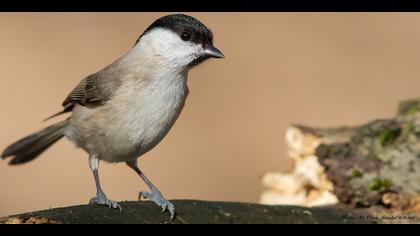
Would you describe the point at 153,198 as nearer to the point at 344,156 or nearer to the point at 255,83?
the point at 344,156

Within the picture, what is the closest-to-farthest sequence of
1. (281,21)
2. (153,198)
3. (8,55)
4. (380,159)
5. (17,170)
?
1. (153,198)
2. (380,159)
3. (17,170)
4. (8,55)
5. (281,21)

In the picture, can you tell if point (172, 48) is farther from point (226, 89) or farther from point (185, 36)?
point (226, 89)

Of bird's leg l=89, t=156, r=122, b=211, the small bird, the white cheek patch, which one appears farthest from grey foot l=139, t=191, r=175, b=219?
the white cheek patch

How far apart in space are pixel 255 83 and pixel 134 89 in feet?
14.6

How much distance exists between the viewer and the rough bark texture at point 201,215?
301cm

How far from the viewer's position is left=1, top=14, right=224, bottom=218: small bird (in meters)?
4.18

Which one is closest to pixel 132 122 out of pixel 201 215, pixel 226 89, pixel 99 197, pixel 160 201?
pixel 99 197

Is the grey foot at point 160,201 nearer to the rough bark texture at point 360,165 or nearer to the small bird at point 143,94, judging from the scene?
the small bird at point 143,94

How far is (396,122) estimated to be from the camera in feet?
15.1

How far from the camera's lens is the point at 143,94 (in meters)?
4.20

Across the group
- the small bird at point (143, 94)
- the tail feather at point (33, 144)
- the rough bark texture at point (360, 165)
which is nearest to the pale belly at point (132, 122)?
the small bird at point (143, 94)

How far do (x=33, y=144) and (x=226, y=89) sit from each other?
362cm

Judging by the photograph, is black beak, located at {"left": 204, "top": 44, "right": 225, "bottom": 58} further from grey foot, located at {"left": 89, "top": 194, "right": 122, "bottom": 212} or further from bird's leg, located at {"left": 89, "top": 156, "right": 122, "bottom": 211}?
grey foot, located at {"left": 89, "top": 194, "right": 122, "bottom": 212}
